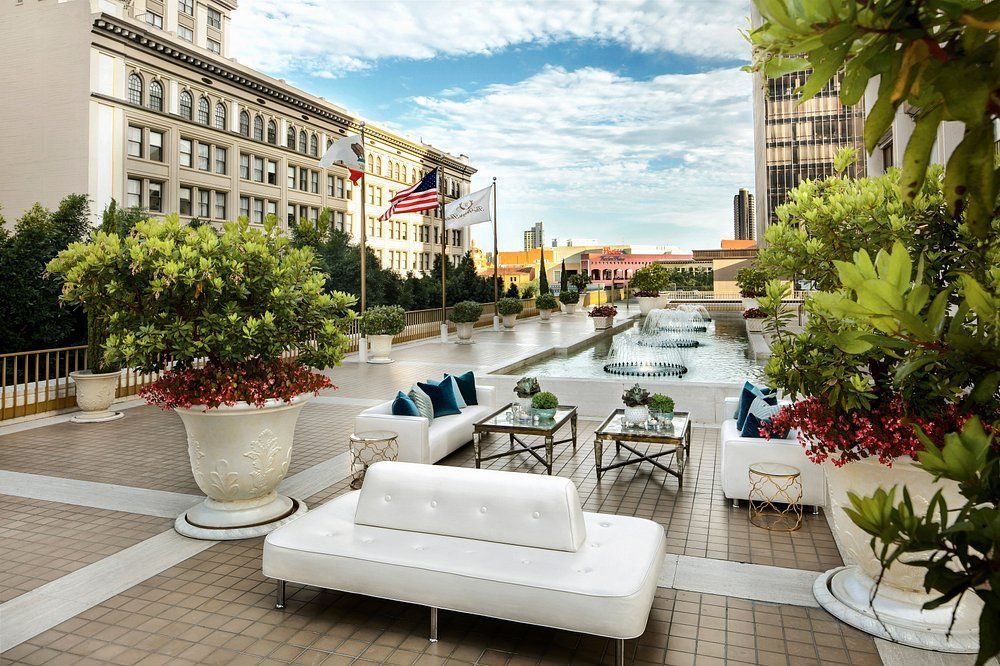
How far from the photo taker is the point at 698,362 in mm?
21094

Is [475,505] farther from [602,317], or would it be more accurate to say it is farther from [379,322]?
[602,317]

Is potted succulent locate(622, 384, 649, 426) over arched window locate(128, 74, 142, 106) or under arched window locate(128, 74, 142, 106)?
under

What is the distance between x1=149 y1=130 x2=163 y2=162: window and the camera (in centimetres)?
3762

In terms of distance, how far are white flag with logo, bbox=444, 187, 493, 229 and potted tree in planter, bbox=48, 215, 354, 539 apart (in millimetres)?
20830

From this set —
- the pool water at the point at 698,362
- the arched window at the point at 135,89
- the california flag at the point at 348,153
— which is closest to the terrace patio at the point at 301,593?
the pool water at the point at 698,362

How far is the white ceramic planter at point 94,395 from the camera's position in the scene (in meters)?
12.5

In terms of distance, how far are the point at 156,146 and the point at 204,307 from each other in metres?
36.6

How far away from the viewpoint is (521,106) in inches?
2181

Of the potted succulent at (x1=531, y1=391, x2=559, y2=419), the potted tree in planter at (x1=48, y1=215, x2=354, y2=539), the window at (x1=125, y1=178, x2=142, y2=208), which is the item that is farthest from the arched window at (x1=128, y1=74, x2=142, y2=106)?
the potted succulent at (x1=531, y1=391, x2=559, y2=419)

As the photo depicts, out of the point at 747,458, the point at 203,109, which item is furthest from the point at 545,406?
the point at 203,109

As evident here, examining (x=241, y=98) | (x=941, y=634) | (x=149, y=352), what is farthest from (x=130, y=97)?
(x=941, y=634)

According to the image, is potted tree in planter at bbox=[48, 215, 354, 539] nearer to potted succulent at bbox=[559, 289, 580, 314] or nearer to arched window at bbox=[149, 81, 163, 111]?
arched window at bbox=[149, 81, 163, 111]

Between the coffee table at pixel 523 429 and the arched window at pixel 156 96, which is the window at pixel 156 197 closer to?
the arched window at pixel 156 96

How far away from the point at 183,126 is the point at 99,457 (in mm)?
34739
